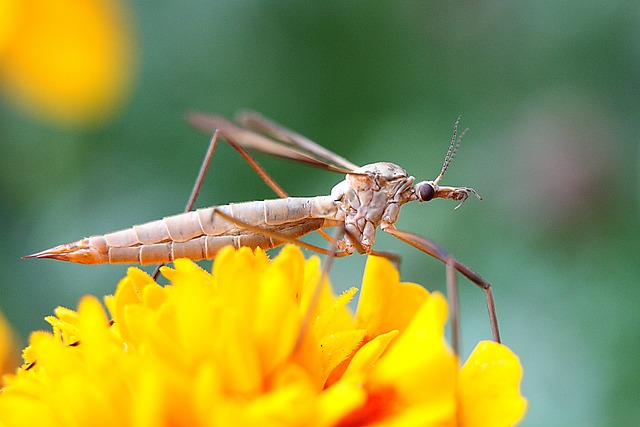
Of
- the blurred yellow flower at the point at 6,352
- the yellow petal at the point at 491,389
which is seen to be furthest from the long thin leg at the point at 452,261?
the blurred yellow flower at the point at 6,352

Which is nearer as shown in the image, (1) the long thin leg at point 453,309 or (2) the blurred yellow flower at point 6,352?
(1) the long thin leg at point 453,309

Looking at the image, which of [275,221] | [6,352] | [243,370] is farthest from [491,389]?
[6,352]

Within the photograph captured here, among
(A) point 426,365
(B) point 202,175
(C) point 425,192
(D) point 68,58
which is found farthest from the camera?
(D) point 68,58

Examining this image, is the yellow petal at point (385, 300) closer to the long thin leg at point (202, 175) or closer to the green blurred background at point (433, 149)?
the long thin leg at point (202, 175)

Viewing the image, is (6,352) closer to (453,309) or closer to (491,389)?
(453,309)

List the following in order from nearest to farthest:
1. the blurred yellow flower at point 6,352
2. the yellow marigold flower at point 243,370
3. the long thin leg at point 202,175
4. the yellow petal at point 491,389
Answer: the yellow marigold flower at point 243,370 < the yellow petal at point 491,389 < the long thin leg at point 202,175 < the blurred yellow flower at point 6,352

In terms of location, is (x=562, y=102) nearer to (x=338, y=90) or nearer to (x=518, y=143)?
(x=518, y=143)

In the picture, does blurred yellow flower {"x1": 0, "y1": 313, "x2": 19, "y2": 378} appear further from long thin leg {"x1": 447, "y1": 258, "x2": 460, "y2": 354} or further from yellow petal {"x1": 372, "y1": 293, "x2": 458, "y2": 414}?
yellow petal {"x1": 372, "y1": 293, "x2": 458, "y2": 414}
